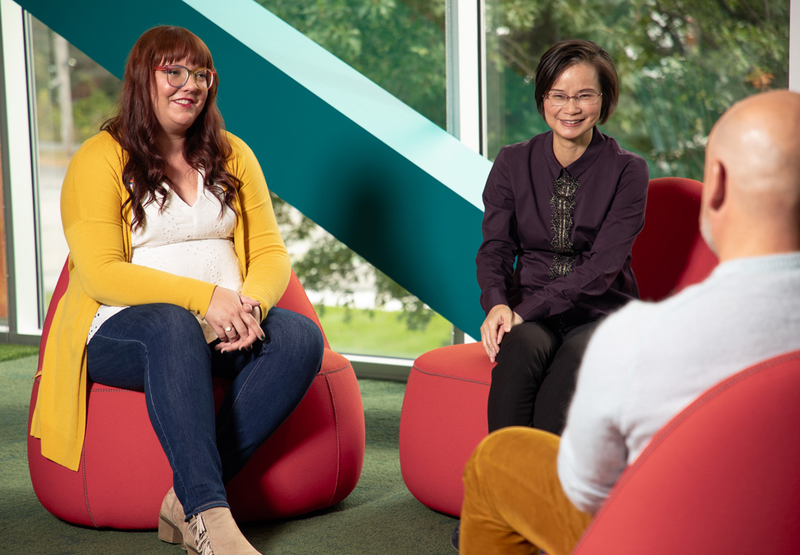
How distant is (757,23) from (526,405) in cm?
222

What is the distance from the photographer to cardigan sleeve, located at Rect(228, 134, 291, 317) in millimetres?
2115

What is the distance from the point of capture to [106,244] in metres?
1.89

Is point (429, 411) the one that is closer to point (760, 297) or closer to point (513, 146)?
point (513, 146)

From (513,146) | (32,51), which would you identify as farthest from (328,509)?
(32,51)

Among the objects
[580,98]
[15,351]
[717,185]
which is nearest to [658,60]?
[580,98]

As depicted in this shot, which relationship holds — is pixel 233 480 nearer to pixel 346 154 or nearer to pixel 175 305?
pixel 175 305

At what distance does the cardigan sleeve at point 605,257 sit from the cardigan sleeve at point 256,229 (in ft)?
2.12

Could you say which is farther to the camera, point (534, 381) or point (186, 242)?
point (186, 242)

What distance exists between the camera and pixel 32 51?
175 inches

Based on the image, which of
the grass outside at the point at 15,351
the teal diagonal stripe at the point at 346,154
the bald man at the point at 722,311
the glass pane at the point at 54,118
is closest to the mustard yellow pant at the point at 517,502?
the bald man at the point at 722,311

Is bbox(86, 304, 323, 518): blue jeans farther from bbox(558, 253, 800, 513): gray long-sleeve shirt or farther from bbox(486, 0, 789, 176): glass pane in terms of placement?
bbox(486, 0, 789, 176): glass pane

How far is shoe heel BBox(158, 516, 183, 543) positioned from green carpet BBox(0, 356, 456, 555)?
21 millimetres

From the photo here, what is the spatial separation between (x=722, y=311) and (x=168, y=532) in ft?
4.93

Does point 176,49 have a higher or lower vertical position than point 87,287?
higher
